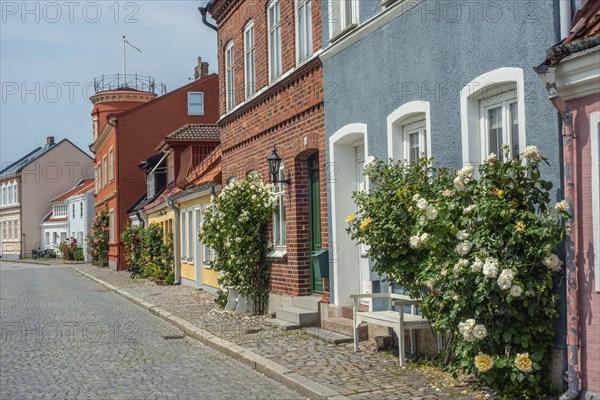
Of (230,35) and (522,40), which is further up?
(230,35)

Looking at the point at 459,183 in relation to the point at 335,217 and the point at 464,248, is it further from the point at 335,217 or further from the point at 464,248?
the point at 335,217

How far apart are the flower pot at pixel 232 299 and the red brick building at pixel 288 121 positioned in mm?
1009

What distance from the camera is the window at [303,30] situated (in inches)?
522

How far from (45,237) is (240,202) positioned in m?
57.5

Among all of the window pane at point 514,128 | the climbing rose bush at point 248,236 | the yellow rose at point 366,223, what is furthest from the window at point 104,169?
the window pane at point 514,128

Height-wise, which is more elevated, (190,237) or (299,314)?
(190,237)

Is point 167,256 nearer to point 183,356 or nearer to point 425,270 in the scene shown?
point 183,356

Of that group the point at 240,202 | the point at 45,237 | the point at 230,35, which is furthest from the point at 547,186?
the point at 45,237

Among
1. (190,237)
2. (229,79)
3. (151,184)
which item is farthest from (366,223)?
(151,184)

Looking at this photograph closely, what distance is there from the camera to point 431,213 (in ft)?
24.9

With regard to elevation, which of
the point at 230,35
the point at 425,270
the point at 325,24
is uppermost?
the point at 230,35

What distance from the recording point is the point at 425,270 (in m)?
7.83

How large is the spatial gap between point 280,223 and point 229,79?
16.4ft

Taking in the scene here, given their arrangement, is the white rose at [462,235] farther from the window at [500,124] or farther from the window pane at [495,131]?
the window pane at [495,131]
